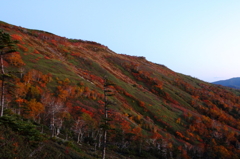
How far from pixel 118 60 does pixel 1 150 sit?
127 metres

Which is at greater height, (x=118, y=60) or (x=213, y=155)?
(x=118, y=60)

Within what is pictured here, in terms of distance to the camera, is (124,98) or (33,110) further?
(124,98)

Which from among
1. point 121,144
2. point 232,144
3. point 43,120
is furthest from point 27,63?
point 232,144

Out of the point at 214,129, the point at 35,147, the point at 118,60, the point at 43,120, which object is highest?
the point at 118,60

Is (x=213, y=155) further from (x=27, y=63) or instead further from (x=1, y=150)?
(x=27, y=63)

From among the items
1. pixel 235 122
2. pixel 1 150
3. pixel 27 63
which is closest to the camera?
pixel 1 150

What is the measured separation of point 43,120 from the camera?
4041cm

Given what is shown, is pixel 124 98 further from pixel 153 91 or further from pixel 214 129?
pixel 214 129

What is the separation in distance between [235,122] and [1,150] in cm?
10223

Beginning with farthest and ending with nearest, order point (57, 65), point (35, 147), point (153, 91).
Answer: point (153, 91)
point (57, 65)
point (35, 147)

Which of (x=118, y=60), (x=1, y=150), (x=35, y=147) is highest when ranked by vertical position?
(x=118, y=60)

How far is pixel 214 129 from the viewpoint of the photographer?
2621 inches

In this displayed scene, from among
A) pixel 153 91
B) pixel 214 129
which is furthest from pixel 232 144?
pixel 153 91

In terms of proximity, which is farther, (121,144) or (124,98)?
(124,98)
